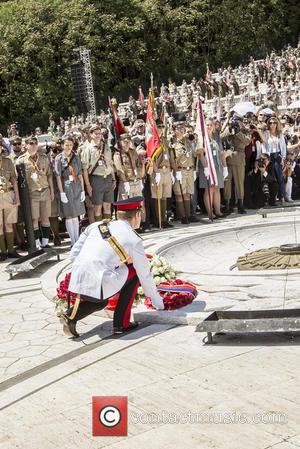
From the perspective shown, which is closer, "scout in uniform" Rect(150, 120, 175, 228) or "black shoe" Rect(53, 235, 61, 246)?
"black shoe" Rect(53, 235, 61, 246)

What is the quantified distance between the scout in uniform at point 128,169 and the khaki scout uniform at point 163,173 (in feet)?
1.17

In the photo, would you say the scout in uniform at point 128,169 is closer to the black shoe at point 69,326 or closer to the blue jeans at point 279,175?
the blue jeans at point 279,175

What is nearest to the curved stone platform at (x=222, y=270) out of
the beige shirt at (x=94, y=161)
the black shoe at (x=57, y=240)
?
the beige shirt at (x=94, y=161)

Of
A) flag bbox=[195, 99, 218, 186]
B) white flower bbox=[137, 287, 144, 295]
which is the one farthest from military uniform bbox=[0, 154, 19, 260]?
white flower bbox=[137, 287, 144, 295]

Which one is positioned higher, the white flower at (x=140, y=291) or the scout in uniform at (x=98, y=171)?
the scout in uniform at (x=98, y=171)

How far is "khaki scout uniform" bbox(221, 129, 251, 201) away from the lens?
1584 cm

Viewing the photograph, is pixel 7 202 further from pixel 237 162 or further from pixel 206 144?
pixel 237 162

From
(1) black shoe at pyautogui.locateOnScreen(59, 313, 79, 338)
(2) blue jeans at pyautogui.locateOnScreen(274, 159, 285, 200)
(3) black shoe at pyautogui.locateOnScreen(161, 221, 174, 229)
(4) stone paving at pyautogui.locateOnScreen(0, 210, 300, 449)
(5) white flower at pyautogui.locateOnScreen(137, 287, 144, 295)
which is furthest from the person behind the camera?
(2) blue jeans at pyautogui.locateOnScreen(274, 159, 285, 200)

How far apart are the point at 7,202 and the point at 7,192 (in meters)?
0.16

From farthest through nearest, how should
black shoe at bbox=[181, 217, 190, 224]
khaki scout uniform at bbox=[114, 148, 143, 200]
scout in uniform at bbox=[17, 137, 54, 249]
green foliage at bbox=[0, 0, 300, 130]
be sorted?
green foliage at bbox=[0, 0, 300, 130] → black shoe at bbox=[181, 217, 190, 224] → khaki scout uniform at bbox=[114, 148, 143, 200] → scout in uniform at bbox=[17, 137, 54, 249]

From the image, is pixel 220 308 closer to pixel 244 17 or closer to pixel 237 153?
pixel 237 153

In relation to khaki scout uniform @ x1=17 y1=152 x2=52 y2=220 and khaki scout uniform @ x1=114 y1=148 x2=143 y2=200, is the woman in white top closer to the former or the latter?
khaki scout uniform @ x1=114 y1=148 x2=143 y2=200

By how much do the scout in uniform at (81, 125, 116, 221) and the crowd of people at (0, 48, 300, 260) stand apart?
17 millimetres

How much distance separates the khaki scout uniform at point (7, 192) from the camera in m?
12.6
